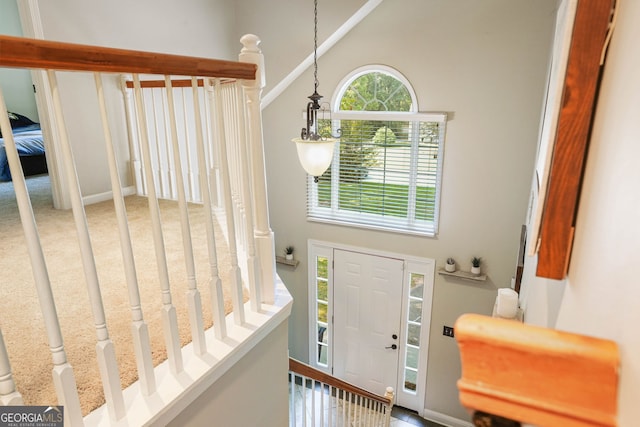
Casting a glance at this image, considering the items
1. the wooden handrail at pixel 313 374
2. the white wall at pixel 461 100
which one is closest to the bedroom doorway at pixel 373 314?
the white wall at pixel 461 100

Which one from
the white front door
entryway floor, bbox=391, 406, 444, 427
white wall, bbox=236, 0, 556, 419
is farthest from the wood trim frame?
entryway floor, bbox=391, 406, 444, 427

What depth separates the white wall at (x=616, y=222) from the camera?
17.3 inches

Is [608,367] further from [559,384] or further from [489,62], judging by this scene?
[489,62]

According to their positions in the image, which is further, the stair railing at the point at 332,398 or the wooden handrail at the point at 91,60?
the stair railing at the point at 332,398

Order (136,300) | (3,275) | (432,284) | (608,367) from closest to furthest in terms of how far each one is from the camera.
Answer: (608,367) → (136,300) → (3,275) → (432,284)

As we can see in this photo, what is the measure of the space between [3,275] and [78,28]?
77.5 inches

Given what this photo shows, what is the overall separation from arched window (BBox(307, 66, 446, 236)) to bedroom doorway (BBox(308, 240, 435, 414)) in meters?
0.47

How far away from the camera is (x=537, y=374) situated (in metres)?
0.45

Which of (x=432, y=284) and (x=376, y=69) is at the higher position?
(x=376, y=69)

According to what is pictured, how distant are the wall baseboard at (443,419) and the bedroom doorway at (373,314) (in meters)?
0.09

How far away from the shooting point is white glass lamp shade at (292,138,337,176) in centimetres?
284

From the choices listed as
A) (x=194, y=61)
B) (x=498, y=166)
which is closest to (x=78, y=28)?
(x=194, y=61)

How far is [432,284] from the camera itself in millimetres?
4707

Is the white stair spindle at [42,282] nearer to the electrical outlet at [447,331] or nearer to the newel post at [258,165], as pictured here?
the newel post at [258,165]
